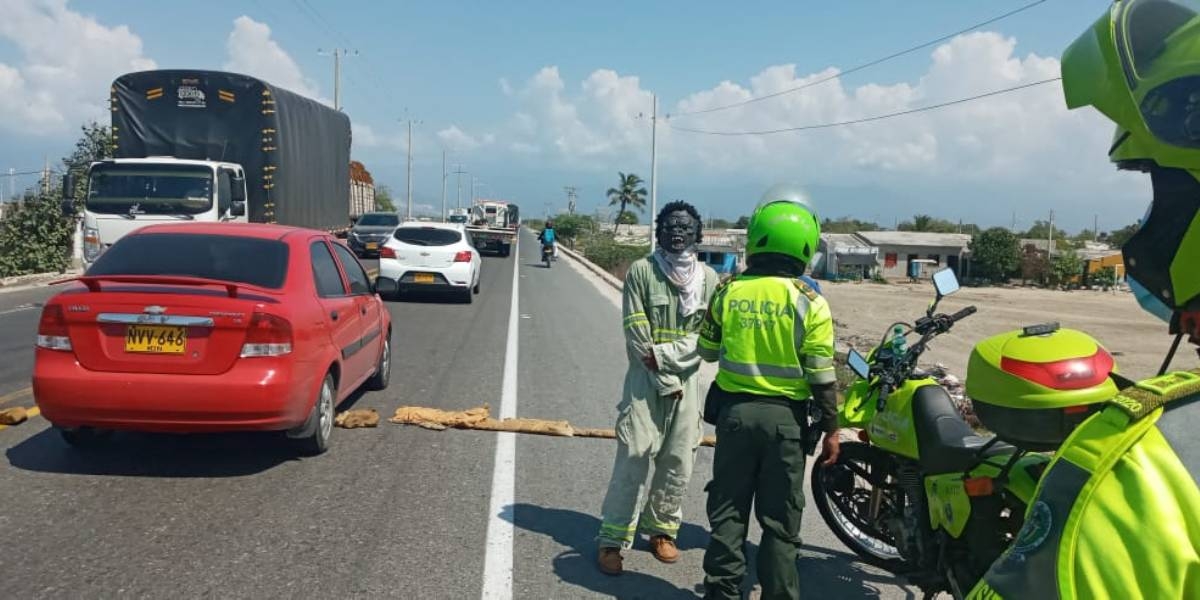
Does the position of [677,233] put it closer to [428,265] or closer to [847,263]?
[428,265]

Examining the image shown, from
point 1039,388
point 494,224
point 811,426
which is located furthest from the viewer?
point 494,224

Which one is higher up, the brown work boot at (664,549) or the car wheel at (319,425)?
the car wheel at (319,425)

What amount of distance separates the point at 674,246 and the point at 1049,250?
8607cm

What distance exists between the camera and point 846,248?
78938 mm

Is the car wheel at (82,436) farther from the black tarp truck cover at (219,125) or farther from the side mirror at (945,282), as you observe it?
the black tarp truck cover at (219,125)

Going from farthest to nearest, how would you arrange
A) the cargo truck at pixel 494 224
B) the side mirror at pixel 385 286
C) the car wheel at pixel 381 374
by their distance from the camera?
1. the cargo truck at pixel 494 224
2. the car wheel at pixel 381 374
3. the side mirror at pixel 385 286

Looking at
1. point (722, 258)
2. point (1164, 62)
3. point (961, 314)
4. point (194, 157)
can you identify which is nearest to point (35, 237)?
point (194, 157)

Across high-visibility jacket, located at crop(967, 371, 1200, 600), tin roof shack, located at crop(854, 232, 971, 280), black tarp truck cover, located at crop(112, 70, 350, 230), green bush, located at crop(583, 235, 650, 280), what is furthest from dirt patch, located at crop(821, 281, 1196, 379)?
high-visibility jacket, located at crop(967, 371, 1200, 600)

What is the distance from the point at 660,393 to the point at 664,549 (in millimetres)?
875

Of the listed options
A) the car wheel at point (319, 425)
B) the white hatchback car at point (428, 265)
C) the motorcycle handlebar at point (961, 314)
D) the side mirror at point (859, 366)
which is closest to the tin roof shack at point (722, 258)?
the side mirror at point (859, 366)

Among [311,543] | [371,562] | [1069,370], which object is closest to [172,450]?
[311,543]

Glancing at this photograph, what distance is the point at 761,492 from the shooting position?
3.67m

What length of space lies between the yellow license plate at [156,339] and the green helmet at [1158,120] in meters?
5.28

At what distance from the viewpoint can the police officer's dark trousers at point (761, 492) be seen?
3607 millimetres
